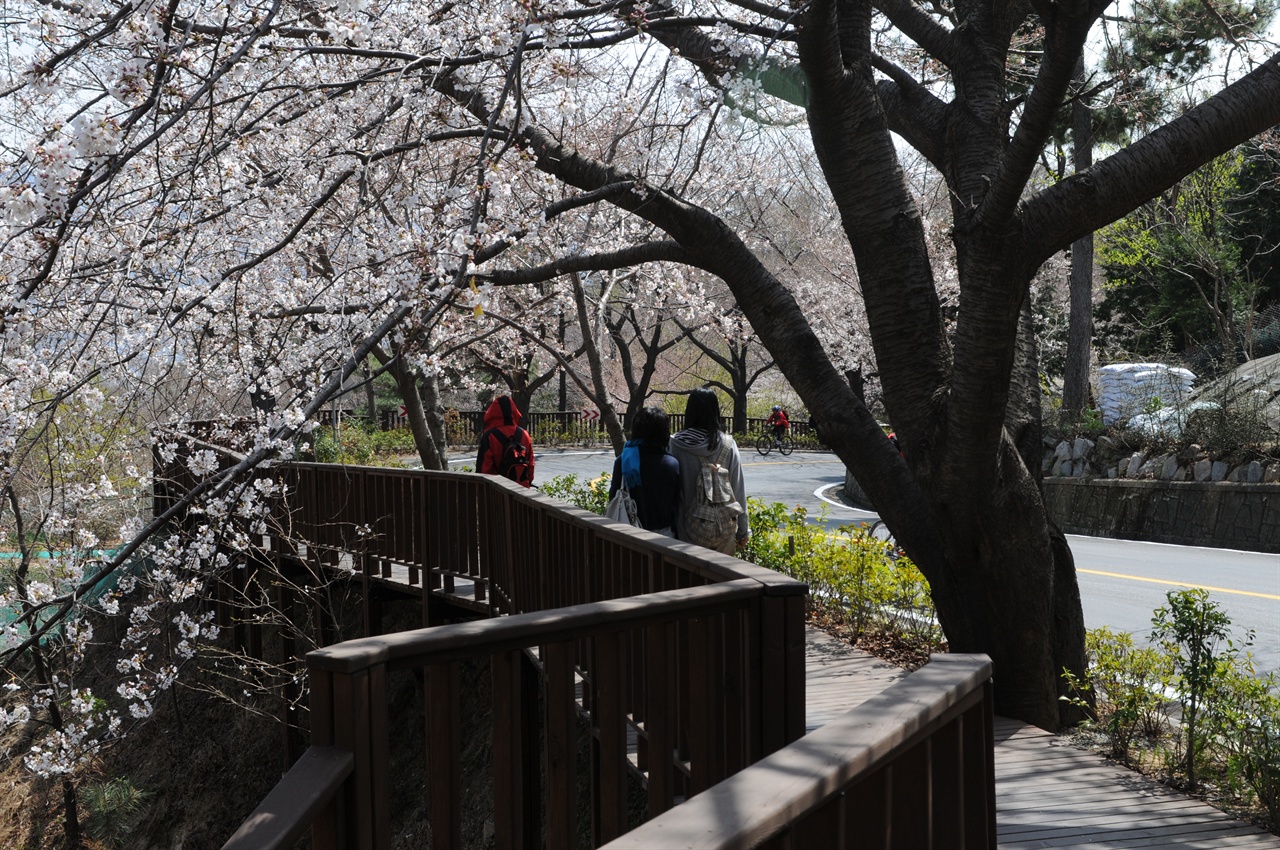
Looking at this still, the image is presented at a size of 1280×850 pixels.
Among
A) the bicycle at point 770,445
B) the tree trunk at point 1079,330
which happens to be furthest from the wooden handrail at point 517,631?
the bicycle at point 770,445

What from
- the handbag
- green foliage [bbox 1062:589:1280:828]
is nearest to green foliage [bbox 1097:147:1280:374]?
green foliage [bbox 1062:589:1280:828]

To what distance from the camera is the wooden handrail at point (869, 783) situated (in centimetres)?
156

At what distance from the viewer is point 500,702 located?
3.05 meters

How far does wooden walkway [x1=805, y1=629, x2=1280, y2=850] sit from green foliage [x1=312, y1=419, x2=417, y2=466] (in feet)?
33.0

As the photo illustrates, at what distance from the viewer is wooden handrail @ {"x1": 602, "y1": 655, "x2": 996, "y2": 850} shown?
5.11 feet

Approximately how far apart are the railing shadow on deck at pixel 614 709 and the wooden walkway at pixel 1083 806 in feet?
5.24

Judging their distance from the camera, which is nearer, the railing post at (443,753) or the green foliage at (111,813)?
the railing post at (443,753)

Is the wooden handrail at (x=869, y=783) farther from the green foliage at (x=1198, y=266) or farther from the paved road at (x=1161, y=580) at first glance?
the green foliage at (x=1198, y=266)

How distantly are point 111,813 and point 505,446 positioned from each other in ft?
23.2

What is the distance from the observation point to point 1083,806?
4.93 metres

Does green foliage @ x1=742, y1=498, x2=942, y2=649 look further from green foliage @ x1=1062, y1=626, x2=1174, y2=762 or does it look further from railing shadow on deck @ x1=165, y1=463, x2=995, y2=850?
railing shadow on deck @ x1=165, y1=463, x2=995, y2=850

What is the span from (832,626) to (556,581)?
423cm

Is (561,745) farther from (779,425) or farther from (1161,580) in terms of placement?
(779,425)

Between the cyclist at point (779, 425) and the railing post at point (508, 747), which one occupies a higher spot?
the cyclist at point (779, 425)
